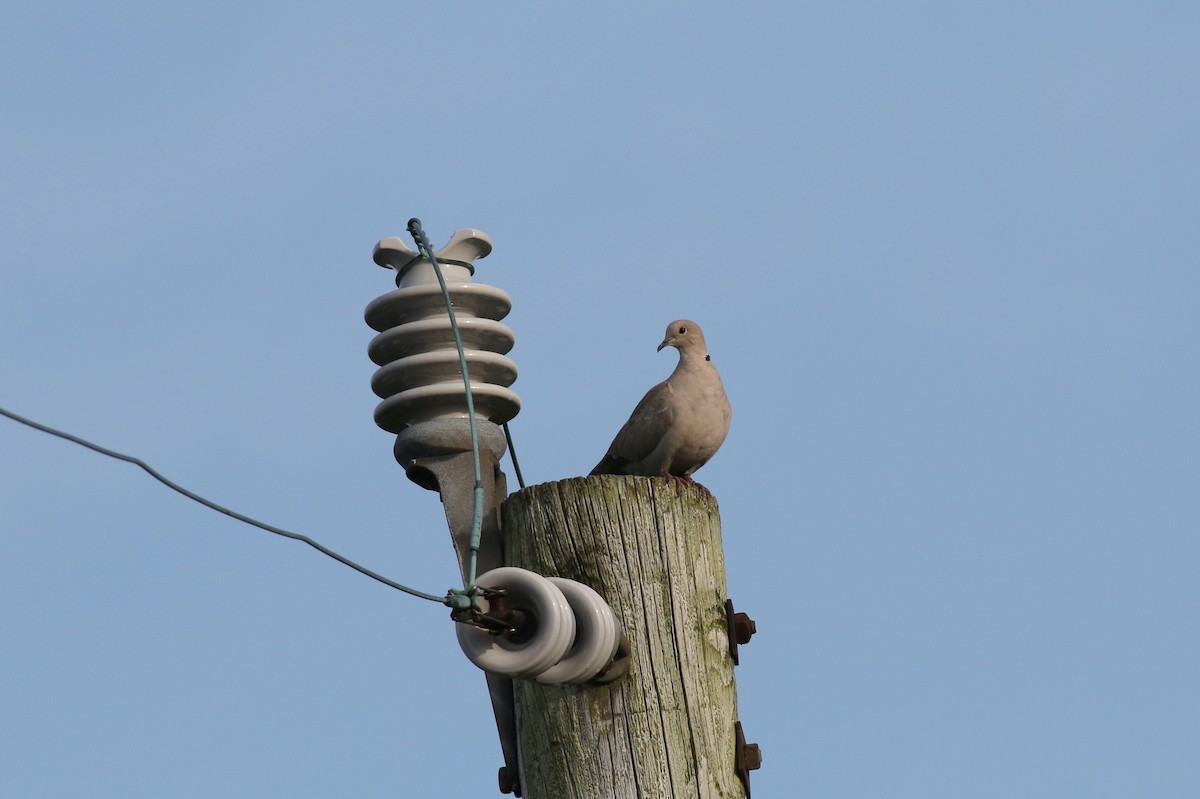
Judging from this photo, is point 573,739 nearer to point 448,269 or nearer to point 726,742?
point 726,742

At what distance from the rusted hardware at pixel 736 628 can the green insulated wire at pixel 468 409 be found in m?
0.62

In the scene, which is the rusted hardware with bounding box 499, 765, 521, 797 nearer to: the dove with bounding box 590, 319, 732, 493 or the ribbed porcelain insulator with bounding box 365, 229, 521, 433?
the ribbed porcelain insulator with bounding box 365, 229, 521, 433

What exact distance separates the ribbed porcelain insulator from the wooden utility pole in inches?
15.4

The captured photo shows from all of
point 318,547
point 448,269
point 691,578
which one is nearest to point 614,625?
point 691,578

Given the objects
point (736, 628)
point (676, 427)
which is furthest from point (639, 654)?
point (676, 427)

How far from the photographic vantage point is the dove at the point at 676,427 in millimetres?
6402

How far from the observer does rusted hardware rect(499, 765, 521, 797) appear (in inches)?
A: 159

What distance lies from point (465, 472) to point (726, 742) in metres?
0.99

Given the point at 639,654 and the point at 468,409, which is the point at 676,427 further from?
the point at 639,654

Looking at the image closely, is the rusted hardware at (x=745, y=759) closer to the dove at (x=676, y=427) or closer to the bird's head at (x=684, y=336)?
the dove at (x=676, y=427)

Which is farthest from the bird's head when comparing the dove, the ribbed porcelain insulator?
the ribbed porcelain insulator

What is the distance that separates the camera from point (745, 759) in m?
3.83

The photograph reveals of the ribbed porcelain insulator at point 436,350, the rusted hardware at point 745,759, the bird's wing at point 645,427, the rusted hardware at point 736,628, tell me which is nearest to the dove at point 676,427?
the bird's wing at point 645,427

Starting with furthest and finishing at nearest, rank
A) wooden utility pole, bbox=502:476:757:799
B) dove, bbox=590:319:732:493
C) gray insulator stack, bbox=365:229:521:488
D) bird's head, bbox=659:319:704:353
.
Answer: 1. bird's head, bbox=659:319:704:353
2. dove, bbox=590:319:732:493
3. gray insulator stack, bbox=365:229:521:488
4. wooden utility pole, bbox=502:476:757:799
